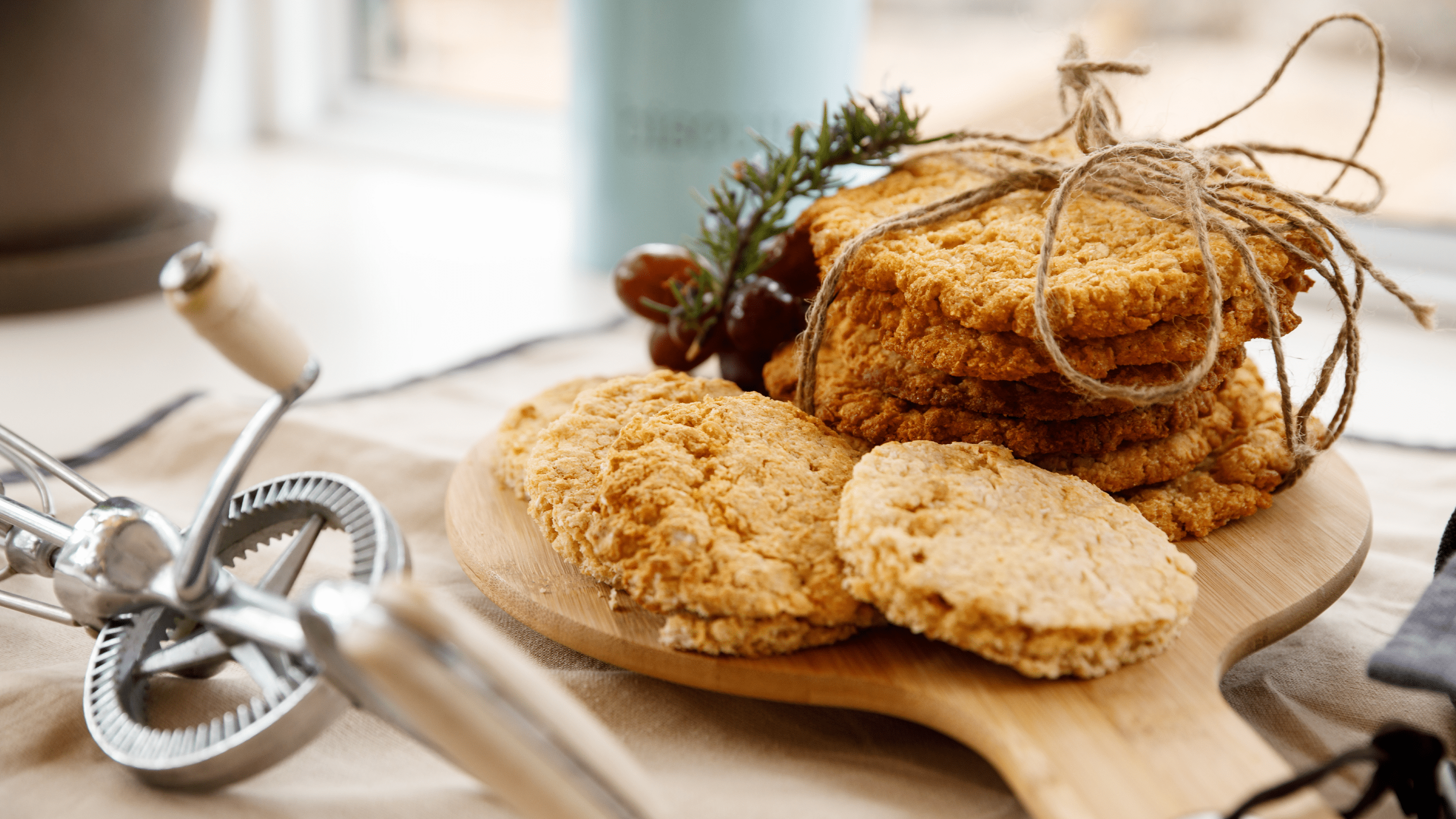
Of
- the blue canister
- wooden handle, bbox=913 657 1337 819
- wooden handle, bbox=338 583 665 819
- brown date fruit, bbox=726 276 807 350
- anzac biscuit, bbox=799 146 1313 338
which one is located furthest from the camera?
the blue canister

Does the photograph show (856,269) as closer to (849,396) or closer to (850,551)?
(849,396)

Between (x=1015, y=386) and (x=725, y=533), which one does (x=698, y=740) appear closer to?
(x=725, y=533)

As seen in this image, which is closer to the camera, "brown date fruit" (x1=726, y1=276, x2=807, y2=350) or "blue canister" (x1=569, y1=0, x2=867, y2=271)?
"brown date fruit" (x1=726, y1=276, x2=807, y2=350)

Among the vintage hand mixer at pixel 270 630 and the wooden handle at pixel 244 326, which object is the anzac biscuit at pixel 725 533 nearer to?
the vintage hand mixer at pixel 270 630

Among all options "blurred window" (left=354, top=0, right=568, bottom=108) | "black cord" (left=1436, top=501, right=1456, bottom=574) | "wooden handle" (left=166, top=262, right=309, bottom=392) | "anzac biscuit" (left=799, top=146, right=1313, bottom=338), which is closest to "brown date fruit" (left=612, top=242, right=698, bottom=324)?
"anzac biscuit" (left=799, top=146, right=1313, bottom=338)

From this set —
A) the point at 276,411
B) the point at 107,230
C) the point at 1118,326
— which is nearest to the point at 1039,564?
the point at 1118,326

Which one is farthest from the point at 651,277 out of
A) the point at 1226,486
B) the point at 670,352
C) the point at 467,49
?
the point at 467,49

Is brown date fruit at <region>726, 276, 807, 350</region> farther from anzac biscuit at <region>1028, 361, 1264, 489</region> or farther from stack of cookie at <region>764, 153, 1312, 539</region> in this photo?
anzac biscuit at <region>1028, 361, 1264, 489</region>
